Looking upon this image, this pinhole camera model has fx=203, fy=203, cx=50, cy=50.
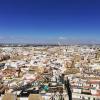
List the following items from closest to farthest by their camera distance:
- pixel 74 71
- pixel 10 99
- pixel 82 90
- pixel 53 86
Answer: pixel 10 99 < pixel 82 90 < pixel 53 86 < pixel 74 71

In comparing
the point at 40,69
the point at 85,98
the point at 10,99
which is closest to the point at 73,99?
the point at 85,98

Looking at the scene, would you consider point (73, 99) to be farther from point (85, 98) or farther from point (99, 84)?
point (99, 84)

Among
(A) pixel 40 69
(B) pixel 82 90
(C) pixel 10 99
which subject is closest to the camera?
(C) pixel 10 99

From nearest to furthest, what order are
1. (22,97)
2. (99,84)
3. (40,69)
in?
(22,97), (99,84), (40,69)

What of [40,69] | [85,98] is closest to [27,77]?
[40,69]

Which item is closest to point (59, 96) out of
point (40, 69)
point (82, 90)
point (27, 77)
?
point (82, 90)

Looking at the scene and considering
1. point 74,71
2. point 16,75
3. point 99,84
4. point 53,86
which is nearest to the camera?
point 53,86

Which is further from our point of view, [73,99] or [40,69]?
[40,69]

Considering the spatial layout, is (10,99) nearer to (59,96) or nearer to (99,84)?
(59,96)

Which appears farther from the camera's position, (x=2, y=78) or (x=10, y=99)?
(x=2, y=78)
